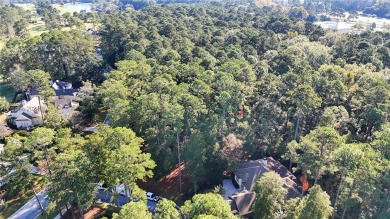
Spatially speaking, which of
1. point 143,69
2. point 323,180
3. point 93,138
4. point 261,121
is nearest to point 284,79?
point 261,121

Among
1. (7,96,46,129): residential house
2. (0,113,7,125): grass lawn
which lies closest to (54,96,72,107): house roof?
(7,96,46,129): residential house

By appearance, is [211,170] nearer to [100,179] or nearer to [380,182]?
[100,179]

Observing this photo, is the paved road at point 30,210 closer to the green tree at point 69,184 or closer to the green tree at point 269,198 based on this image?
the green tree at point 69,184

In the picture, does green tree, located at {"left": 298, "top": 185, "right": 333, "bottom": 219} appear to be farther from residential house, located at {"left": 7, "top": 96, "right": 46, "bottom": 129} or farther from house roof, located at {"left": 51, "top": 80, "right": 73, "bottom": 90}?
house roof, located at {"left": 51, "top": 80, "right": 73, "bottom": 90}

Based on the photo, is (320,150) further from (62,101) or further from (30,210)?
(62,101)

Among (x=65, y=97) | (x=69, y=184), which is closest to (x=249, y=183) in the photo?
(x=69, y=184)

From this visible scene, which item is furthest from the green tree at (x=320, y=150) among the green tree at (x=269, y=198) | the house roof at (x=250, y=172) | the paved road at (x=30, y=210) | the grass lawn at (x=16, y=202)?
the grass lawn at (x=16, y=202)
